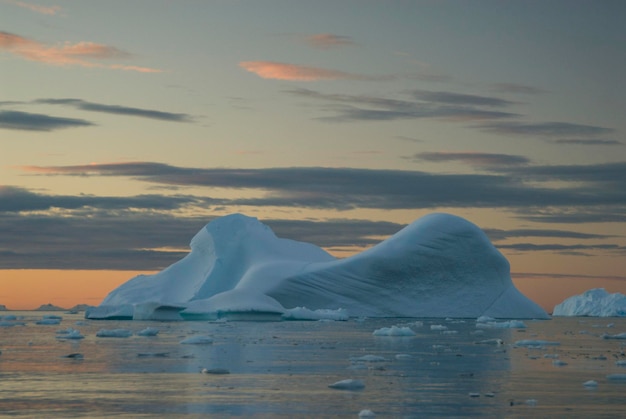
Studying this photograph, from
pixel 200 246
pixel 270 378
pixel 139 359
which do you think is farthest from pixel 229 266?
pixel 270 378

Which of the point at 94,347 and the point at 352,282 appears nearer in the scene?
the point at 94,347

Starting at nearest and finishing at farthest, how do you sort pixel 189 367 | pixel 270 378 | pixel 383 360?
pixel 270 378 → pixel 189 367 → pixel 383 360

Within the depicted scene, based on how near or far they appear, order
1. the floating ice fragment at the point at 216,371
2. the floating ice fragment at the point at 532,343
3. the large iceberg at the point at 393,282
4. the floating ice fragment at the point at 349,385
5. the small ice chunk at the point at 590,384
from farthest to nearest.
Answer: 1. the large iceberg at the point at 393,282
2. the floating ice fragment at the point at 532,343
3. the floating ice fragment at the point at 216,371
4. the small ice chunk at the point at 590,384
5. the floating ice fragment at the point at 349,385

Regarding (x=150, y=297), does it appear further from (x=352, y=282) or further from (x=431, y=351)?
(x=431, y=351)

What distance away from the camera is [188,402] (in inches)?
528

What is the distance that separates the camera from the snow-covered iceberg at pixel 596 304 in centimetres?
8688

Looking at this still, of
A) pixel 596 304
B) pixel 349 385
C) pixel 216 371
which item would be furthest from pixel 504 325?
pixel 596 304

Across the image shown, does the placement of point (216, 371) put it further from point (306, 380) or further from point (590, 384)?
point (590, 384)

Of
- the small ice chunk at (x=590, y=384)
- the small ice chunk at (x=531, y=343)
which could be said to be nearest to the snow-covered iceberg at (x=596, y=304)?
the small ice chunk at (x=531, y=343)

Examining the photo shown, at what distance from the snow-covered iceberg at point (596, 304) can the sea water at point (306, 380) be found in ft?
204

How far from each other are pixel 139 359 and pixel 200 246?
3850cm

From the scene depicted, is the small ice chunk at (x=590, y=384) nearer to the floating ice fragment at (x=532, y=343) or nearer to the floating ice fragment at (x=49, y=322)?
the floating ice fragment at (x=532, y=343)

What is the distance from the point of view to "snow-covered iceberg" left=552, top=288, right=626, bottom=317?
86875 mm

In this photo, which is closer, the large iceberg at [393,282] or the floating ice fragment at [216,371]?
the floating ice fragment at [216,371]
